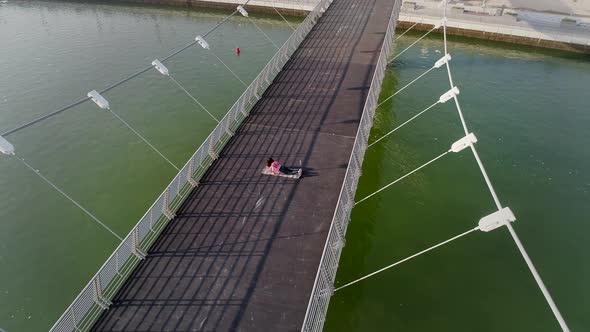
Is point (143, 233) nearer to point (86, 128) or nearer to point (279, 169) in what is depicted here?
point (279, 169)

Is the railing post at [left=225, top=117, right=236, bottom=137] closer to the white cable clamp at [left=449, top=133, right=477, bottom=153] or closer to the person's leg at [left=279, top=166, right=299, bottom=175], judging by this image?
the person's leg at [left=279, top=166, right=299, bottom=175]

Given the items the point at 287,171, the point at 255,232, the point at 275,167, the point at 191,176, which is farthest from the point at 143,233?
the point at 287,171

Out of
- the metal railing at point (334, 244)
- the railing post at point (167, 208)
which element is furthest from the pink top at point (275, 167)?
the railing post at point (167, 208)

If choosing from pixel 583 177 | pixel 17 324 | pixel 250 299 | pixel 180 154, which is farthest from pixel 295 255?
pixel 583 177

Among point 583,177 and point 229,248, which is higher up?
point 229,248

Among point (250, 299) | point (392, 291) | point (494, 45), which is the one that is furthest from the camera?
point (494, 45)

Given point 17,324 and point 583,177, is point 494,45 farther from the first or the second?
point 17,324

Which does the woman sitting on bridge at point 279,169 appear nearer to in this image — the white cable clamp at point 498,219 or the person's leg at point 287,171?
the person's leg at point 287,171
